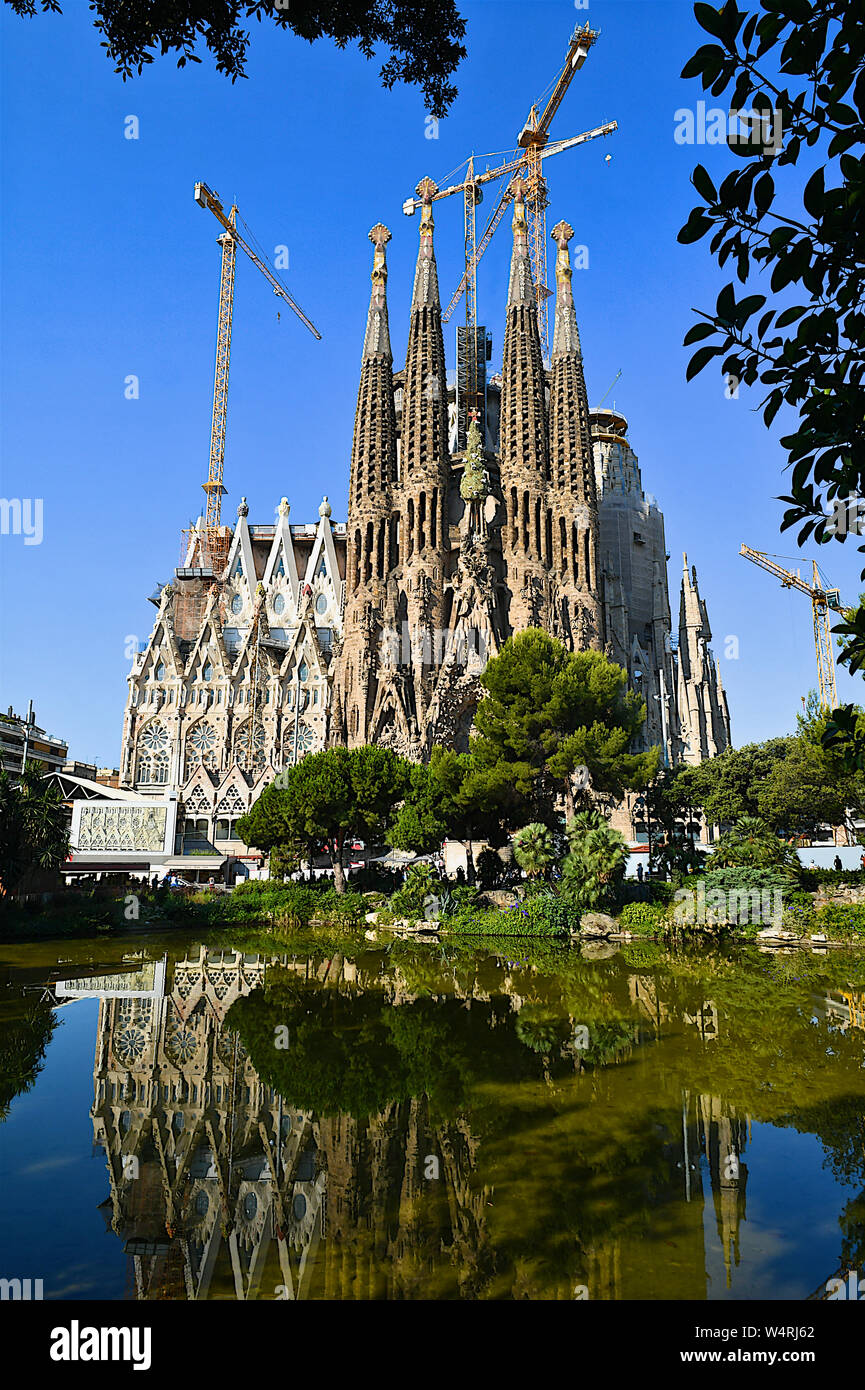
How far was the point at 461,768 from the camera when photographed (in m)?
29.9

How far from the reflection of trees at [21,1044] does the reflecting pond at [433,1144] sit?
0.06m

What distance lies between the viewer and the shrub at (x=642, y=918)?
23.1 meters

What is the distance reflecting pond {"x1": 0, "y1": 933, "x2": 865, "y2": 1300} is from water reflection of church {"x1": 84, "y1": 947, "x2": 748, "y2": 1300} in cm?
2

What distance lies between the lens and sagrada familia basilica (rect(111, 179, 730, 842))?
43.7 meters

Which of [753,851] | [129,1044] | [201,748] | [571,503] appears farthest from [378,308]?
[129,1044]

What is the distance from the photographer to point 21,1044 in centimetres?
1076

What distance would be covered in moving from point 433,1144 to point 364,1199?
124 centimetres

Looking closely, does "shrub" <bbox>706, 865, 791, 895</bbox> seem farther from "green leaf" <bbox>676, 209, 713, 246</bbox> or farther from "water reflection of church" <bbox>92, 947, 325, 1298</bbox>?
"green leaf" <bbox>676, 209, 713, 246</bbox>

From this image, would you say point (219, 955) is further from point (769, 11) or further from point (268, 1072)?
point (769, 11)

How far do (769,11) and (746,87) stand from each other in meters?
0.30

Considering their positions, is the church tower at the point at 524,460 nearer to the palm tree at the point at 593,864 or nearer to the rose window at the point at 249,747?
the rose window at the point at 249,747

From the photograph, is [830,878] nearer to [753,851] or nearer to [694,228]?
[753,851]

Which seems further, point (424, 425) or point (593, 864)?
point (424, 425)
